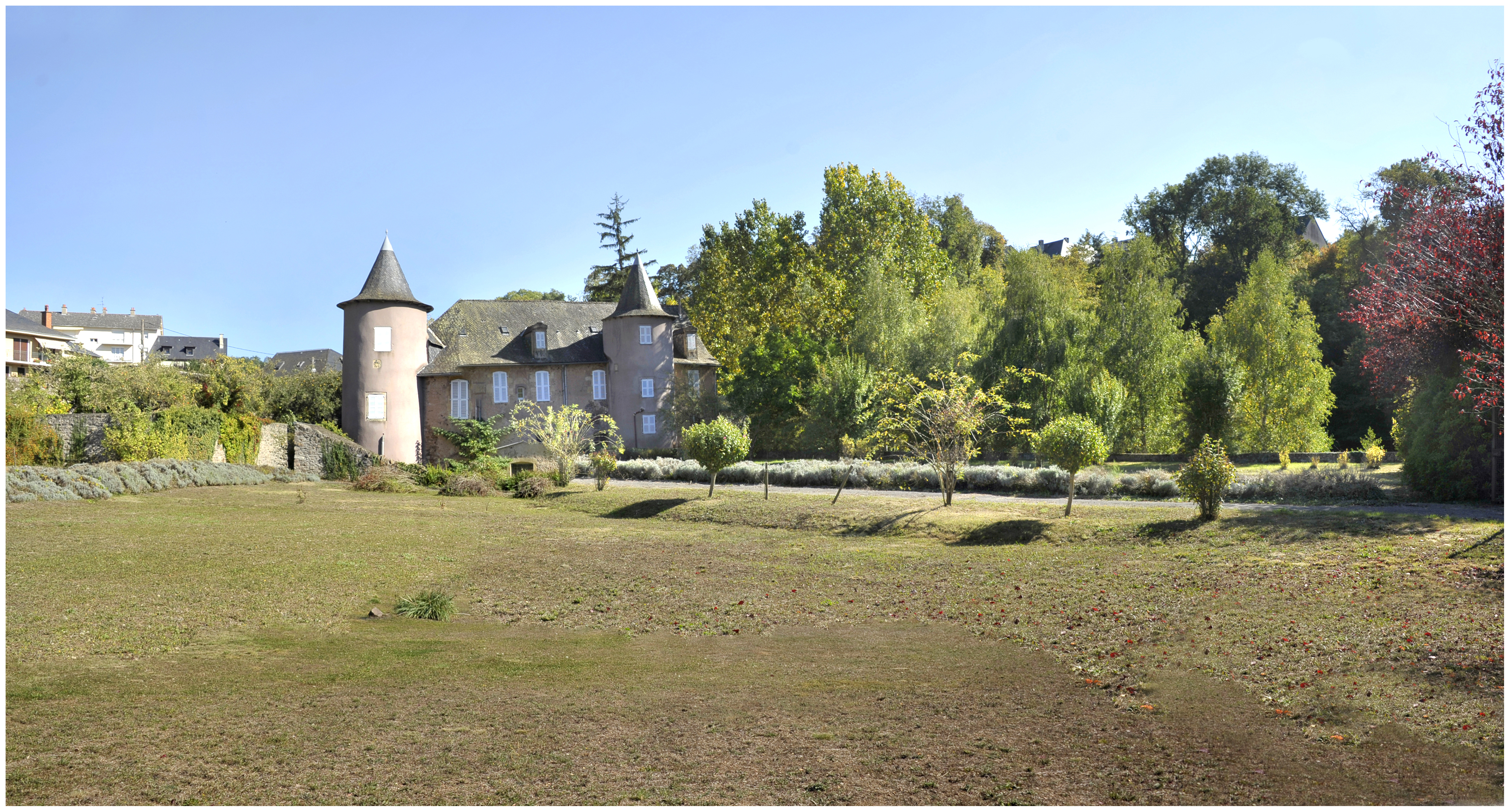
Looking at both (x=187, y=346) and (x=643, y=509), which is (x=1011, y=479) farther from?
(x=187, y=346)

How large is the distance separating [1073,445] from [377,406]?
88.1ft

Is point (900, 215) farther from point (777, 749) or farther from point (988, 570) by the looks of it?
point (777, 749)

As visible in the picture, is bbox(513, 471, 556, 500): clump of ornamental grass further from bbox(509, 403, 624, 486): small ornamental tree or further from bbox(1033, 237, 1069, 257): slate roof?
bbox(1033, 237, 1069, 257): slate roof

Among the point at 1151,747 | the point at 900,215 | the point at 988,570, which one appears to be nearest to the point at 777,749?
the point at 1151,747

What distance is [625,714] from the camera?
19.7 ft

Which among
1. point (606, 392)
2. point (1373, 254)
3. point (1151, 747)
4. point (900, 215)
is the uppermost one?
point (900, 215)

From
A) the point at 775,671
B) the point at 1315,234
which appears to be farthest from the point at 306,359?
the point at 1315,234

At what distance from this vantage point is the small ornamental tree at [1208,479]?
14180 mm

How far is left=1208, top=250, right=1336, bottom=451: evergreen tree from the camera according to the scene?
32.8 meters

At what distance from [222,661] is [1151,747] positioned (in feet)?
23.0

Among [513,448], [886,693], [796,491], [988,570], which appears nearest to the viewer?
[886,693]

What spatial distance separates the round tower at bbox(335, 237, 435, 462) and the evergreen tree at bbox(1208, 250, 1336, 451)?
100.0 ft

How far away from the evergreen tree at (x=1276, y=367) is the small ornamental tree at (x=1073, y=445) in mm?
19497

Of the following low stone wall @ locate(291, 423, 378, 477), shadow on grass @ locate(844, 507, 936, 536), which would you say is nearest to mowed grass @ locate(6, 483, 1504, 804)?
shadow on grass @ locate(844, 507, 936, 536)
